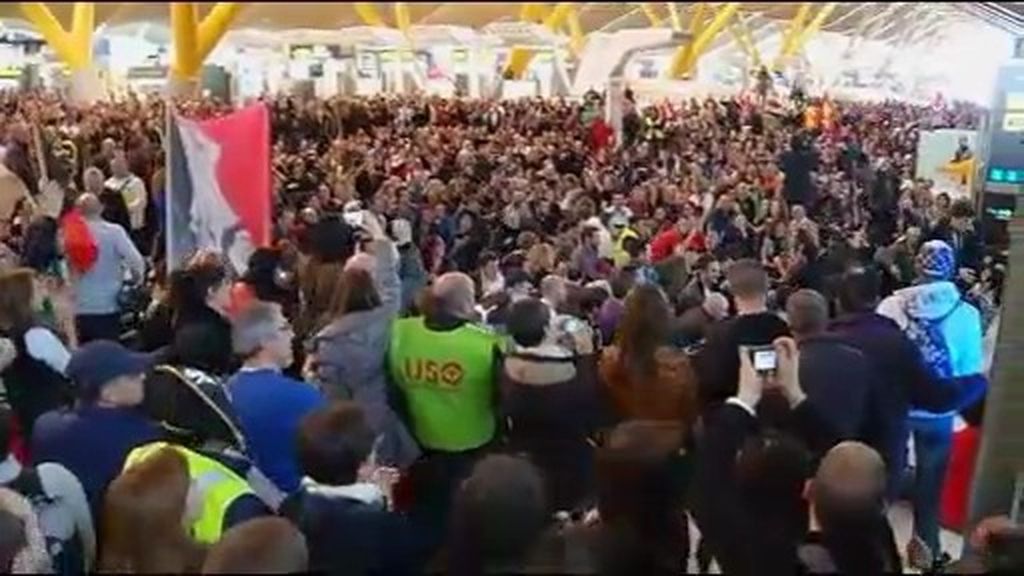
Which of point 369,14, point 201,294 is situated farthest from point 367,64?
point 369,14

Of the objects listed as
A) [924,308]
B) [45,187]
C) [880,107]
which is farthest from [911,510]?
[880,107]

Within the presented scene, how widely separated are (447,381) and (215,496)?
153cm

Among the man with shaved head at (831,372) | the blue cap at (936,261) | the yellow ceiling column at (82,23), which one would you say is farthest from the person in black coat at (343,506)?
the blue cap at (936,261)

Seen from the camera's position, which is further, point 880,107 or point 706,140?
point 880,107

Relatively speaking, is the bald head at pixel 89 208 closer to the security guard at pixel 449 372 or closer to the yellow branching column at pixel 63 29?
the yellow branching column at pixel 63 29

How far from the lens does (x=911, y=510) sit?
23.3 ft

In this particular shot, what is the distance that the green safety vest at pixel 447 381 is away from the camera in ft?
17.8

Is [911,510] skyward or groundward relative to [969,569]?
groundward

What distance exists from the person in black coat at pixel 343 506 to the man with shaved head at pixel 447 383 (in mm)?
1384

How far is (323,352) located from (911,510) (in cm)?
276

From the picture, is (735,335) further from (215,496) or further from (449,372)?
(215,496)

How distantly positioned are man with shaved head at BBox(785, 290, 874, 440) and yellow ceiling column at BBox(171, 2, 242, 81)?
219 cm

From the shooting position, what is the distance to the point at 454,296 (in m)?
5.46

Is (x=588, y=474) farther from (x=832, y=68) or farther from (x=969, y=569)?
(x=832, y=68)
